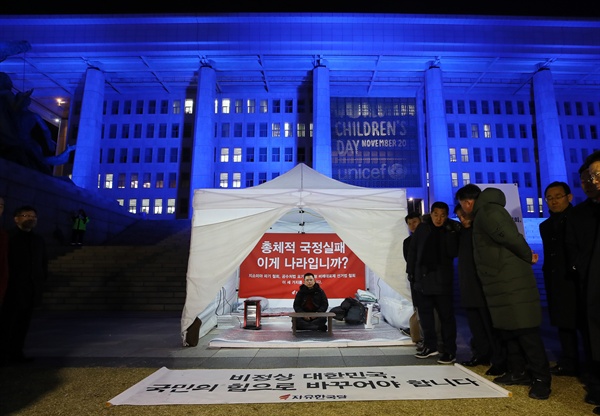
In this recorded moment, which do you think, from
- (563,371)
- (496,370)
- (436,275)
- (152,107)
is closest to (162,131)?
(152,107)

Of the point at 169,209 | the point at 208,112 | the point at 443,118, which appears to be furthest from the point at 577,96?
the point at 169,209

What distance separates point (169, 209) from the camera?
138 feet

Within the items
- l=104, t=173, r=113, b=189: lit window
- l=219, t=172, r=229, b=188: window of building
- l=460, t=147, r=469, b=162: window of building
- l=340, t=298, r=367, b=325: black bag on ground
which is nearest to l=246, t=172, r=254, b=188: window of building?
l=219, t=172, r=229, b=188: window of building

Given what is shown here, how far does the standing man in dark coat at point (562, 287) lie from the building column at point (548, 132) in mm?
36058

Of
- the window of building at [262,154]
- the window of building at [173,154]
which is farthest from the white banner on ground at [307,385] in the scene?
the window of building at [173,154]

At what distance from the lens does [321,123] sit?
115 feet

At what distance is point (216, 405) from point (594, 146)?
5350 cm

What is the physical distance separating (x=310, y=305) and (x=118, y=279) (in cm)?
876

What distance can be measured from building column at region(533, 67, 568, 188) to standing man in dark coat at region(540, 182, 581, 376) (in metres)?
36.1

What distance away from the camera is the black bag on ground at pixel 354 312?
879 centimetres

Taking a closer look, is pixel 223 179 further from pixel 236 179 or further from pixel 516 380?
pixel 516 380

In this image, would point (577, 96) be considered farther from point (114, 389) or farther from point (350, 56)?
point (114, 389)

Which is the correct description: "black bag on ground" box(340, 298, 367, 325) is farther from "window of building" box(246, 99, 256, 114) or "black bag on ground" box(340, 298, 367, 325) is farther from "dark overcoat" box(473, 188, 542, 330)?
"window of building" box(246, 99, 256, 114)

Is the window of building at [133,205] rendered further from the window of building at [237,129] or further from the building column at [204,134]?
the window of building at [237,129]
